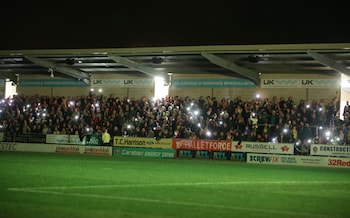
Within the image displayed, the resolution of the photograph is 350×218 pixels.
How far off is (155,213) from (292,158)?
58.9 ft

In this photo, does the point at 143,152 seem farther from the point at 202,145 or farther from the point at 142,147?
the point at 202,145

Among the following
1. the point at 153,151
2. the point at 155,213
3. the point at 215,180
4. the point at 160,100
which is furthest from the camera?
the point at 160,100

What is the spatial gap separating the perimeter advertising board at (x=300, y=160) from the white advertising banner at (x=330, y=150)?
21cm

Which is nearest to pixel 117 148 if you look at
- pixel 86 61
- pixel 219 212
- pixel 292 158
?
pixel 86 61

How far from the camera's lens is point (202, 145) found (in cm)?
2734

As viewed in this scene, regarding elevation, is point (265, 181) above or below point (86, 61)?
below

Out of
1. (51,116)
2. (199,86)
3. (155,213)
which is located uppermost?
(199,86)

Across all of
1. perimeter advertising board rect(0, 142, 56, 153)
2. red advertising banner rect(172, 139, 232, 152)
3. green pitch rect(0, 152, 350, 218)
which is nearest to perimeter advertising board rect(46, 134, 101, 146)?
perimeter advertising board rect(0, 142, 56, 153)

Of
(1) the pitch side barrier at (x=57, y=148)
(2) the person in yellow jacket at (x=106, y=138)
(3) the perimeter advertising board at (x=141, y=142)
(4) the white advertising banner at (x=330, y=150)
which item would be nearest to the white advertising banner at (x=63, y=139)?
(1) the pitch side barrier at (x=57, y=148)

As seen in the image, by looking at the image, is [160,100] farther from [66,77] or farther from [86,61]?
[66,77]

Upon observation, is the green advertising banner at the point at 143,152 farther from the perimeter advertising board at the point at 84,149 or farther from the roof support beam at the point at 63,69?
the roof support beam at the point at 63,69

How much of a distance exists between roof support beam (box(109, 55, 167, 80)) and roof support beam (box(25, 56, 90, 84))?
5.26 m

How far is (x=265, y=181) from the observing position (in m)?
15.0

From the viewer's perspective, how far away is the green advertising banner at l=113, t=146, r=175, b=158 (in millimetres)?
28047
